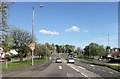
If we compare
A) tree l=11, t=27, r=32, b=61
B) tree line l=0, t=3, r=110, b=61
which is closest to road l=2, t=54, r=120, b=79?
tree line l=0, t=3, r=110, b=61

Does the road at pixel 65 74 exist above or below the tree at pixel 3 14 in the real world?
below

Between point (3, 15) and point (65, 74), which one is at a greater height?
point (3, 15)

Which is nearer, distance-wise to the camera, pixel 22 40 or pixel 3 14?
pixel 3 14

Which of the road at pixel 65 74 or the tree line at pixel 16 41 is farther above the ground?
Result: the tree line at pixel 16 41

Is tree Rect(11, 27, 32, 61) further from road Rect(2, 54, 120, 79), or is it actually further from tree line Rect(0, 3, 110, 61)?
road Rect(2, 54, 120, 79)

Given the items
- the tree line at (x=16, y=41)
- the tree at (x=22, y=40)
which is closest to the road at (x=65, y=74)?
the tree line at (x=16, y=41)

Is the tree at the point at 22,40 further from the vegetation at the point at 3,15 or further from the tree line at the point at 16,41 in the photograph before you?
the vegetation at the point at 3,15

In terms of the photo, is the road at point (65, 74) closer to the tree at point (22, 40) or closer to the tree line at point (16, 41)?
the tree line at point (16, 41)

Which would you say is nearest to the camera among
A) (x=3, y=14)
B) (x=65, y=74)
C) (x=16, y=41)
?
(x=3, y=14)

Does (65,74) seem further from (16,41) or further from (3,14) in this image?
(16,41)

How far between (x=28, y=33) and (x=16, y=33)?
283 centimetres

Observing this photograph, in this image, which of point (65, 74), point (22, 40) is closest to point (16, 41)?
point (22, 40)

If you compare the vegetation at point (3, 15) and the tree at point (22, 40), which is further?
the tree at point (22, 40)

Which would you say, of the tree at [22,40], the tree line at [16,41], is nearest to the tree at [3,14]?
the tree line at [16,41]
